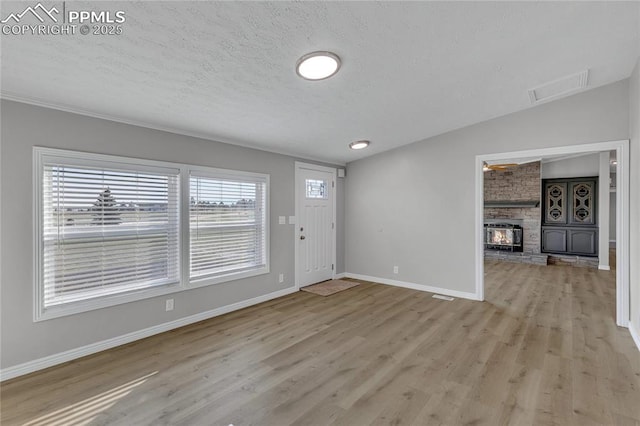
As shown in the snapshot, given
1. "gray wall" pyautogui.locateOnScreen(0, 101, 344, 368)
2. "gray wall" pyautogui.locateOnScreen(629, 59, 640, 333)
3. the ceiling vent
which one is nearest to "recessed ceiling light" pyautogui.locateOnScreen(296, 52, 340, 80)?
"gray wall" pyautogui.locateOnScreen(0, 101, 344, 368)

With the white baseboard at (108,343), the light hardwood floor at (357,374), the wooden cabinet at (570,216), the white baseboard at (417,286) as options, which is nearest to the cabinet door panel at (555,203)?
the wooden cabinet at (570,216)

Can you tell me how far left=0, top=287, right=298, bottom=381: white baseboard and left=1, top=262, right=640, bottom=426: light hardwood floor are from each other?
85 mm

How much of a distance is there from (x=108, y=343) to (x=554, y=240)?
387 inches

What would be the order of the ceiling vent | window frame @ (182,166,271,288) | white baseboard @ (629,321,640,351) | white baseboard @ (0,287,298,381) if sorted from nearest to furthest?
white baseboard @ (0,287,298,381), white baseboard @ (629,321,640,351), the ceiling vent, window frame @ (182,166,271,288)

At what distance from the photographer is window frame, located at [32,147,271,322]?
8.34 feet

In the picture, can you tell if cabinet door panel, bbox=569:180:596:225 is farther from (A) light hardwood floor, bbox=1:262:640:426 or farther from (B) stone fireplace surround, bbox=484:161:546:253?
(A) light hardwood floor, bbox=1:262:640:426

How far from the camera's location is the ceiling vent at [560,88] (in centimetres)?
332

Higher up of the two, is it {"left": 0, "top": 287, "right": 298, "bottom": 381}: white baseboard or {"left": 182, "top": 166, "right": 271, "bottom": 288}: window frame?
{"left": 182, "top": 166, "right": 271, "bottom": 288}: window frame

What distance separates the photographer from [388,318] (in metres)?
3.78

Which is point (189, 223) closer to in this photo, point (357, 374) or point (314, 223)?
point (314, 223)

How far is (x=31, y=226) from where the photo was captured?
8.24ft

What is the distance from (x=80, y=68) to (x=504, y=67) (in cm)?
368

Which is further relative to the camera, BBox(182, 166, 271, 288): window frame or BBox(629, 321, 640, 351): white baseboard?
BBox(182, 166, 271, 288): window frame

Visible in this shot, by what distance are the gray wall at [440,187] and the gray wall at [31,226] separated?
286 centimetres
